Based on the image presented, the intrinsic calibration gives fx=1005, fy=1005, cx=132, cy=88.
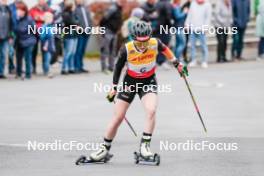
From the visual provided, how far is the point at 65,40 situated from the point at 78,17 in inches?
23.8

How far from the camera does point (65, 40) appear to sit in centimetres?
2280

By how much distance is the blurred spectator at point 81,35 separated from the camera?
23.0 meters

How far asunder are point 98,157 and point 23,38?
10167 mm

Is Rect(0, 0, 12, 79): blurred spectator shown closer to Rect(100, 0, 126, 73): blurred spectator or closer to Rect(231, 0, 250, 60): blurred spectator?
Rect(100, 0, 126, 73): blurred spectator

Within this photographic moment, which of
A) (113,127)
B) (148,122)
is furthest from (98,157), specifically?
(148,122)

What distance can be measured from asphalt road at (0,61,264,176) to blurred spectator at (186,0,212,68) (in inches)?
23.3

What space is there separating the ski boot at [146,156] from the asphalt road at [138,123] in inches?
3.8

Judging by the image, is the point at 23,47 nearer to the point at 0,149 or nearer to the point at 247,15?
the point at 247,15

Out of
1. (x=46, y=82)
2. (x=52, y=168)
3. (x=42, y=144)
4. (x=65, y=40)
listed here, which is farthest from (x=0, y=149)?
(x=65, y=40)

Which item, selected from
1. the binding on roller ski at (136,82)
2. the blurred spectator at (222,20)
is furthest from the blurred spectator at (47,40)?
the binding on roller ski at (136,82)

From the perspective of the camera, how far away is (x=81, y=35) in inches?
915

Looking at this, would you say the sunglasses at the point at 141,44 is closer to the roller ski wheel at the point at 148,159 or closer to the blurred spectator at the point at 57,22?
the roller ski wheel at the point at 148,159

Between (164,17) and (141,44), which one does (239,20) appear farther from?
(141,44)

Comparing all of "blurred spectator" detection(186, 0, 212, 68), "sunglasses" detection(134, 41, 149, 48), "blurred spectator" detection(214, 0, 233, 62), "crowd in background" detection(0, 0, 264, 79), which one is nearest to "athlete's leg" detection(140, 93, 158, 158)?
"sunglasses" detection(134, 41, 149, 48)
